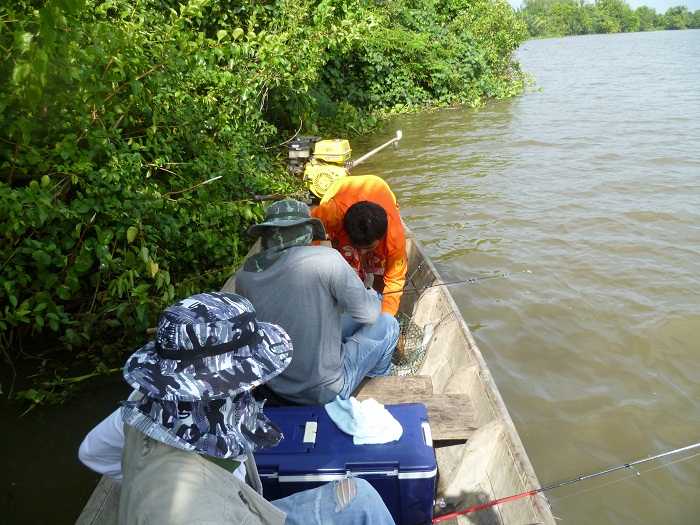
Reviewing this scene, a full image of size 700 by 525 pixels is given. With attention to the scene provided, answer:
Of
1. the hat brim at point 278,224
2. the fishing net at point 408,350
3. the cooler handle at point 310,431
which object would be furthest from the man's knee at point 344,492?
the fishing net at point 408,350

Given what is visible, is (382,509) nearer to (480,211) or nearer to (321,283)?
(321,283)

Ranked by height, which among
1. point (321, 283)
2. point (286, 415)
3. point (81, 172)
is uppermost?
point (81, 172)

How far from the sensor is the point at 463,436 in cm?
289

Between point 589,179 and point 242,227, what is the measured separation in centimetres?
564

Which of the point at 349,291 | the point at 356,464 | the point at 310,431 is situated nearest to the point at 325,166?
the point at 349,291

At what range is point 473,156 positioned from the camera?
10.6 m

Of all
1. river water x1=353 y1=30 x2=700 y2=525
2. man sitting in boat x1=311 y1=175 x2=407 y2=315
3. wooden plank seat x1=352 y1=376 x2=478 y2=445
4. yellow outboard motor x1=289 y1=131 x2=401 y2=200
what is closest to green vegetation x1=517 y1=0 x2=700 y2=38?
river water x1=353 y1=30 x2=700 y2=525

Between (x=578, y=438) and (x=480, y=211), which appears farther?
(x=480, y=211)

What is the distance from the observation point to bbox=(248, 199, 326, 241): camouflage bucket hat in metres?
2.77

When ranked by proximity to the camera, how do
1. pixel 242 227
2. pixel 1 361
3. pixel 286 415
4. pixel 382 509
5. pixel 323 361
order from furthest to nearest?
pixel 242 227 < pixel 1 361 < pixel 323 361 < pixel 286 415 < pixel 382 509

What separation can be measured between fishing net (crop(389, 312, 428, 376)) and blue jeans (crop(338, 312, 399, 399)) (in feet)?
1.67

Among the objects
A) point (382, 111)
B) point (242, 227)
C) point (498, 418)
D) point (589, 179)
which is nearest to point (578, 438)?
point (498, 418)

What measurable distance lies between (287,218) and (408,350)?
5.57 feet

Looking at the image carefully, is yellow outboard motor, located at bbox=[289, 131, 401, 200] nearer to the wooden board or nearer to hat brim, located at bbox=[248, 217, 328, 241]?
hat brim, located at bbox=[248, 217, 328, 241]
